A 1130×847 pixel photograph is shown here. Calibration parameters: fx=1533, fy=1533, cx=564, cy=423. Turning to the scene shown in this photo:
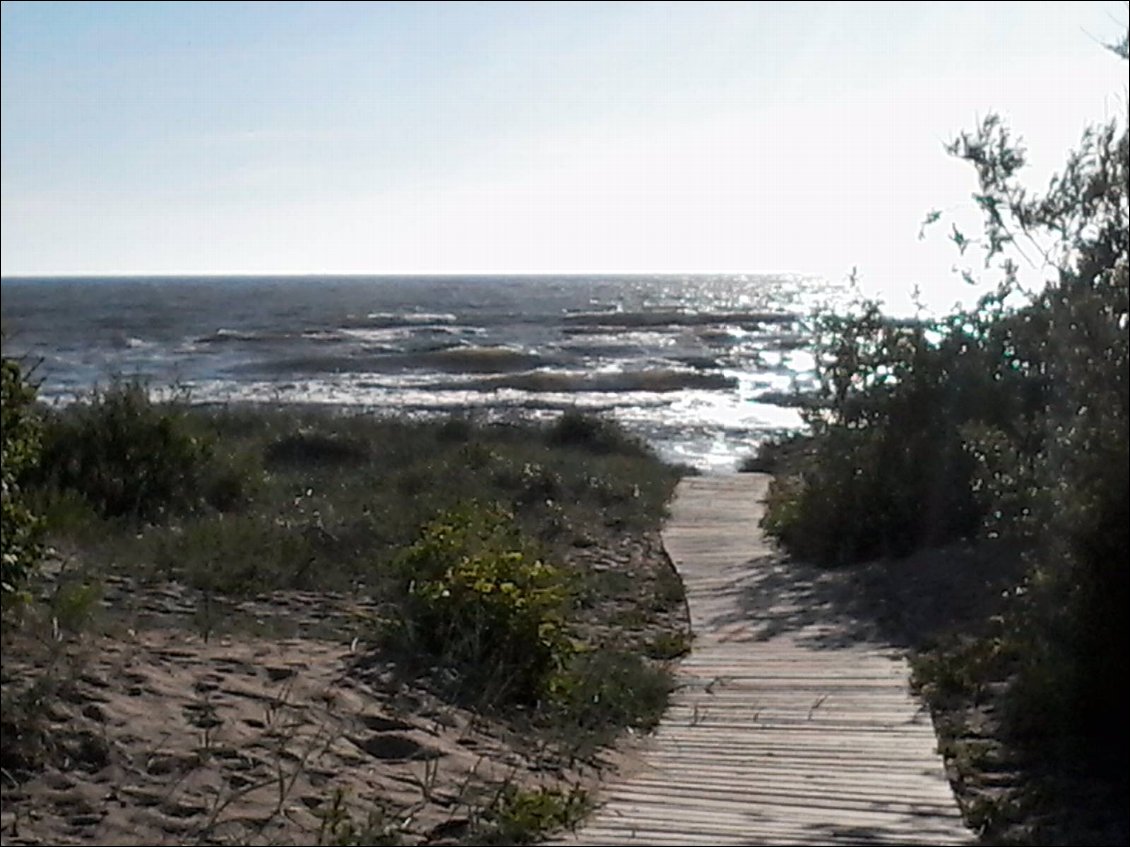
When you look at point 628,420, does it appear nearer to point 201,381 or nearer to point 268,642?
point 201,381

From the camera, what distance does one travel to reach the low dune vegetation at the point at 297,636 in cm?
585

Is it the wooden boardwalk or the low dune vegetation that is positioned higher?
the low dune vegetation

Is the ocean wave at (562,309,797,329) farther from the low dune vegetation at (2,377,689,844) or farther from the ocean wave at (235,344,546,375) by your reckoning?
the low dune vegetation at (2,377,689,844)

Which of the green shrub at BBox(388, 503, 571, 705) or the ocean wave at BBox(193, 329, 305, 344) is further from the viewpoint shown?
the ocean wave at BBox(193, 329, 305, 344)

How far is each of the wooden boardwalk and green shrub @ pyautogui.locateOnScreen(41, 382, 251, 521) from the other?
4.23 metres

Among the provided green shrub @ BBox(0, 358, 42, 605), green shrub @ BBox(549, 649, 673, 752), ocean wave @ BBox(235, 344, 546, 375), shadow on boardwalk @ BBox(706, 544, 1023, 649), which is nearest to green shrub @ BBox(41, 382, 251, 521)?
shadow on boardwalk @ BBox(706, 544, 1023, 649)

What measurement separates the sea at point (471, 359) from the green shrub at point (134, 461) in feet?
2.22

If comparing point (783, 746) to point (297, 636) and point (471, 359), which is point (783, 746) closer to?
point (297, 636)

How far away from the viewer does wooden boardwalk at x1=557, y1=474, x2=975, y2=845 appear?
5934 mm

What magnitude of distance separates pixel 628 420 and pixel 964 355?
22.2 metres

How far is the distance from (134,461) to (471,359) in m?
41.9

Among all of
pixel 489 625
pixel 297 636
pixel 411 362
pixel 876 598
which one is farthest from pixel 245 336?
pixel 489 625

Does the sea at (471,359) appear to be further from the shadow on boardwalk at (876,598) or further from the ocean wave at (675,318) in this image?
the shadow on boardwalk at (876,598)

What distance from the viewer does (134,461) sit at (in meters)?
12.4
